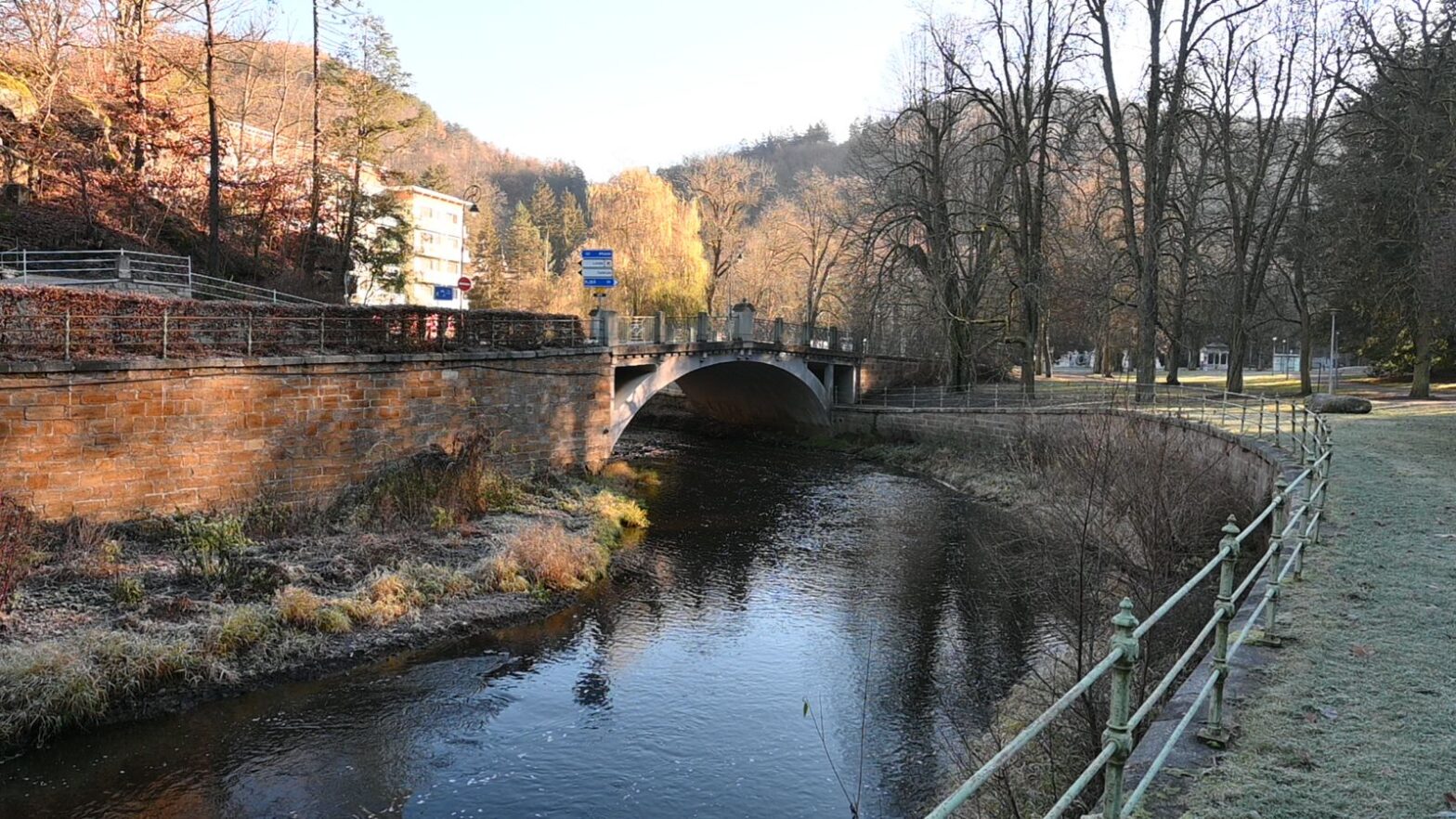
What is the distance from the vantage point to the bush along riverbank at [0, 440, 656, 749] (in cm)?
963

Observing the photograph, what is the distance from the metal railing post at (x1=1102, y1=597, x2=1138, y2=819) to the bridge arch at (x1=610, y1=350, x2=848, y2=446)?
71.9 ft

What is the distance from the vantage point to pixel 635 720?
9.98m

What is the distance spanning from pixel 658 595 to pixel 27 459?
30.5ft

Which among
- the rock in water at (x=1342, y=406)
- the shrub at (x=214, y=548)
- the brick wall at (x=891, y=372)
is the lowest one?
the shrub at (x=214, y=548)

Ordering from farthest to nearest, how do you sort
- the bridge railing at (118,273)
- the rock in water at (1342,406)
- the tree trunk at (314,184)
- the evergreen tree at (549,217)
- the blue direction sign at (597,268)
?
the evergreen tree at (549,217) < the tree trunk at (314,184) < the blue direction sign at (597,268) < the rock in water at (1342,406) < the bridge railing at (118,273)

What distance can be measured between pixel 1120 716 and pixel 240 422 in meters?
15.6

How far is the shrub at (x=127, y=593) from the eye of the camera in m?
11.4

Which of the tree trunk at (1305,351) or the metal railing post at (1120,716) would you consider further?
the tree trunk at (1305,351)

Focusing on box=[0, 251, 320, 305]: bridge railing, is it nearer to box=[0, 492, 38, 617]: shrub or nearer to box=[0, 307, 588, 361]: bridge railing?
box=[0, 307, 588, 361]: bridge railing

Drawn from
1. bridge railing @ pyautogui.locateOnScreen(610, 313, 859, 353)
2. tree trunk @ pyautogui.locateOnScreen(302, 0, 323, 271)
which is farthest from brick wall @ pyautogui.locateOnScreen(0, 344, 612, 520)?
tree trunk @ pyautogui.locateOnScreen(302, 0, 323, 271)

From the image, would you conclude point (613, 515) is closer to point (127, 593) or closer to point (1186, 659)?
point (127, 593)

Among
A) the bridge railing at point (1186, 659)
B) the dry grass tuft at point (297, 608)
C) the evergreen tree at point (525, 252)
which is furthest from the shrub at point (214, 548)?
the evergreen tree at point (525, 252)

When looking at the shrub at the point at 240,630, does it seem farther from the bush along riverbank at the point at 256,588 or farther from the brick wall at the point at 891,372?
the brick wall at the point at 891,372

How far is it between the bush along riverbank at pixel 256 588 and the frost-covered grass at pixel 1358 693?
9.89 metres
